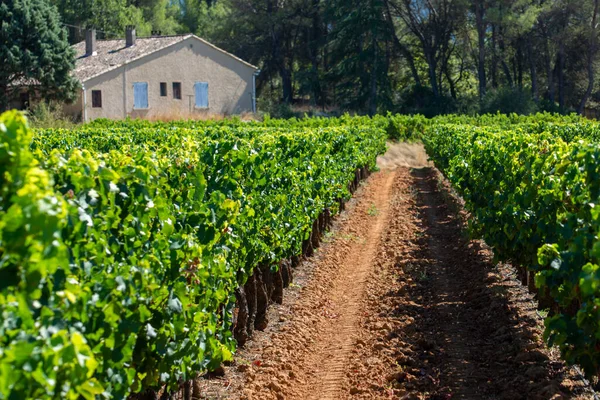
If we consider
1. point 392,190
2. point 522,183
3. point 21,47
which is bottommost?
point 392,190

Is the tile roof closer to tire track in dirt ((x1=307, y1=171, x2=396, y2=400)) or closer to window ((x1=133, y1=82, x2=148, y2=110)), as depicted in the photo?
window ((x1=133, y1=82, x2=148, y2=110))

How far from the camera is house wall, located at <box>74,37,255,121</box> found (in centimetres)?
4459

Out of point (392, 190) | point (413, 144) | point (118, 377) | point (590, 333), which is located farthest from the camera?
point (413, 144)

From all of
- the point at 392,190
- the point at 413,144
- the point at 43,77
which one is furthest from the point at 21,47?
the point at 392,190

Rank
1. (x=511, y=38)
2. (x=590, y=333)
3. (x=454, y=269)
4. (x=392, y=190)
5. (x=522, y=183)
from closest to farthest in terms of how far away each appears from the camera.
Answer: (x=590, y=333) → (x=522, y=183) → (x=454, y=269) → (x=392, y=190) → (x=511, y=38)

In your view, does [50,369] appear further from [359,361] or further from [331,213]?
[331,213]

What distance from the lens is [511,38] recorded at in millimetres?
57062

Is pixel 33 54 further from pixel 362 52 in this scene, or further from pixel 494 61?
pixel 494 61

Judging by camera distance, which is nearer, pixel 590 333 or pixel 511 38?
pixel 590 333

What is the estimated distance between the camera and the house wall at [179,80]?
44.6 meters

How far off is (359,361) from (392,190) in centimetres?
1752

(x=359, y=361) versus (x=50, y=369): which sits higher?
(x=50, y=369)

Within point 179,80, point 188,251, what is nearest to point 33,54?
point 179,80

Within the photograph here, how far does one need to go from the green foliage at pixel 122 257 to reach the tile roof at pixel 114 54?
36936 mm
